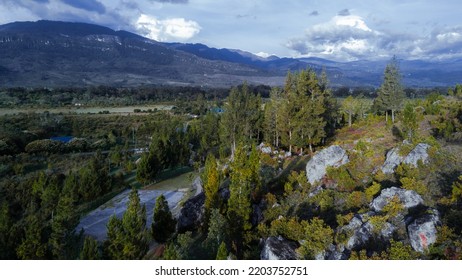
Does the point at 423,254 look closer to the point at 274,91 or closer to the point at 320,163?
the point at 320,163

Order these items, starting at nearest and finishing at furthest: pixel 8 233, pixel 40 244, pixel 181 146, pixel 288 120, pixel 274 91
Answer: pixel 40 244 < pixel 8 233 < pixel 288 120 < pixel 274 91 < pixel 181 146

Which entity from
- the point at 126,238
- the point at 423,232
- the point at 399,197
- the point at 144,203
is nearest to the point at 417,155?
the point at 399,197

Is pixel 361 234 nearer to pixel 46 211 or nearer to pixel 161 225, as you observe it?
pixel 161 225

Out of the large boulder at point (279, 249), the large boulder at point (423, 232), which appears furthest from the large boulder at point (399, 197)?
the large boulder at point (279, 249)

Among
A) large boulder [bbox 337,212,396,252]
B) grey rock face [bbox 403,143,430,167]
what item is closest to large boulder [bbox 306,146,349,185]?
grey rock face [bbox 403,143,430,167]

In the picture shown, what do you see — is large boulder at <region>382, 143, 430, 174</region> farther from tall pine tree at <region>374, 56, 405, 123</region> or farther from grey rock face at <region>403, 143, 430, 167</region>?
tall pine tree at <region>374, 56, 405, 123</region>

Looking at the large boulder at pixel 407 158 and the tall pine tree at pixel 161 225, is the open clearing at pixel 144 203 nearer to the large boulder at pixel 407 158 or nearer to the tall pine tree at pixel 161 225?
the tall pine tree at pixel 161 225
